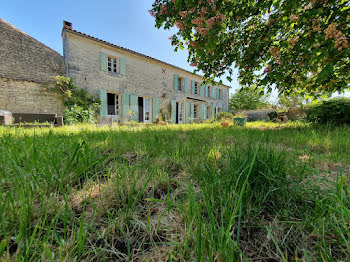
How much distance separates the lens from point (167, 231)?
583mm

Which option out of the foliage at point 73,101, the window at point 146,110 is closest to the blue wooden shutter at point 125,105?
the window at point 146,110

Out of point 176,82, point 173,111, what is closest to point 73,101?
point 173,111

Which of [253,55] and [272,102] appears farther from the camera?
[272,102]

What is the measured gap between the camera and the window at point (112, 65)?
9330mm

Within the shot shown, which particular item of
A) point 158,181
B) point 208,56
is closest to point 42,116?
point 208,56

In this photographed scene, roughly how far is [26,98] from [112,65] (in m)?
4.68

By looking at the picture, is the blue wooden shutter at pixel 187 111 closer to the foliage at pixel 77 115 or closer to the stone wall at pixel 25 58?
the foliage at pixel 77 115

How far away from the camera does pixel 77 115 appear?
719 centimetres

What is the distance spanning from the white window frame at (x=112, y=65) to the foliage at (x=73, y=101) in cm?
234

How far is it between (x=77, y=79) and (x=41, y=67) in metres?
1.51

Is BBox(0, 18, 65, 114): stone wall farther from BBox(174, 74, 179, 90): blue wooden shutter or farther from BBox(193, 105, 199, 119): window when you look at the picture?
Result: BBox(193, 105, 199, 119): window

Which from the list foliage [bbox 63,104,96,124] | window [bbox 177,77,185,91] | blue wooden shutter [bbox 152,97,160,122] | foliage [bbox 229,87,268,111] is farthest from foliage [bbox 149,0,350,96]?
foliage [bbox 229,87,268,111]

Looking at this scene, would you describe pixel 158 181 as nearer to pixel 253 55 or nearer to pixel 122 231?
pixel 122 231

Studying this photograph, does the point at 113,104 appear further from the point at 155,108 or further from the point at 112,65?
the point at 155,108
